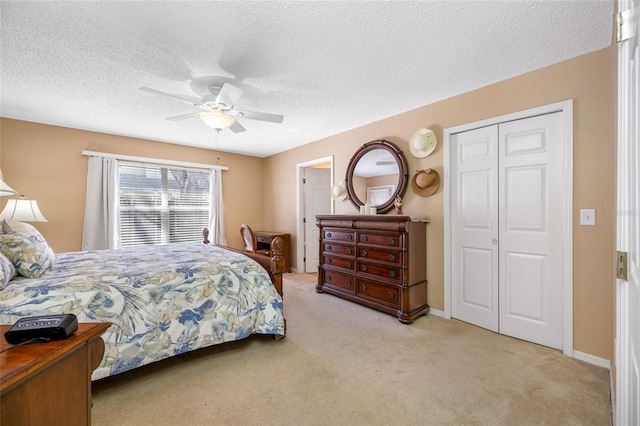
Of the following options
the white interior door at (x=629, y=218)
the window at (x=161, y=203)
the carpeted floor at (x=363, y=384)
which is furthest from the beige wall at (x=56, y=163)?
the white interior door at (x=629, y=218)

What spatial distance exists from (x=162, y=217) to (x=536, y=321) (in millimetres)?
5030

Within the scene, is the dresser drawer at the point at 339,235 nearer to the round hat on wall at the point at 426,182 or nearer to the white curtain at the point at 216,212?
the round hat on wall at the point at 426,182

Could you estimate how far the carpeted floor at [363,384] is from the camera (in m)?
1.55

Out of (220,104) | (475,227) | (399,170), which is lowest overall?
(475,227)

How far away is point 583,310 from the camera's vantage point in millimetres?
2115

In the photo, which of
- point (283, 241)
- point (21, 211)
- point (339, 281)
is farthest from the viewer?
point (283, 241)

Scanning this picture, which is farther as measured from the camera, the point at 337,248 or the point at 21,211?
the point at 337,248

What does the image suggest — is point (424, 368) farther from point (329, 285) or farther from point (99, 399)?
point (99, 399)

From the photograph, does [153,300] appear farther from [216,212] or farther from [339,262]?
[216,212]

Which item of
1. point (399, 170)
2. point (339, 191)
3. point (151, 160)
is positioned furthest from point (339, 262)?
point (151, 160)

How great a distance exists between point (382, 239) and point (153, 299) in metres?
2.19

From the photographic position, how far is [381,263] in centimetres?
304

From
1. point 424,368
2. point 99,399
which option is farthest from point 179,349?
point 424,368

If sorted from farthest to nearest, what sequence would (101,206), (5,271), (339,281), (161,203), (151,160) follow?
(161,203), (151,160), (101,206), (339,281), (5,271)
